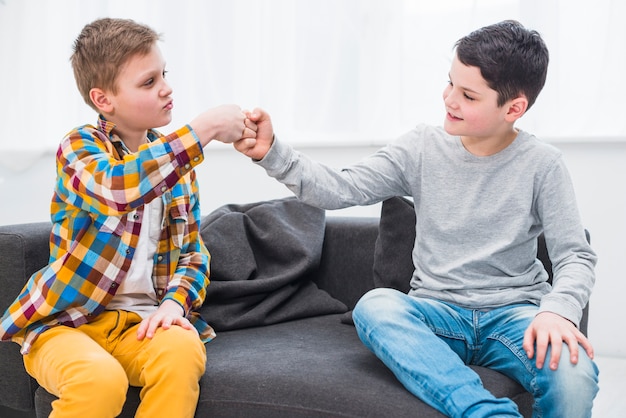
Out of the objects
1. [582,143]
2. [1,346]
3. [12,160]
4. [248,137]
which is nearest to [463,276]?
[248,137]

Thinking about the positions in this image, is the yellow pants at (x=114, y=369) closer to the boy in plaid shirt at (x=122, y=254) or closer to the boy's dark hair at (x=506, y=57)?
the boy in plaid shirt at (x=122, y=254)

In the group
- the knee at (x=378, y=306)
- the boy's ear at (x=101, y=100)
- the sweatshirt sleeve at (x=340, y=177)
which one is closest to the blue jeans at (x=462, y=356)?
the knee at (x=378, y=306)

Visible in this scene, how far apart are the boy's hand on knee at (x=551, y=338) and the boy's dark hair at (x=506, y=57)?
493 mm

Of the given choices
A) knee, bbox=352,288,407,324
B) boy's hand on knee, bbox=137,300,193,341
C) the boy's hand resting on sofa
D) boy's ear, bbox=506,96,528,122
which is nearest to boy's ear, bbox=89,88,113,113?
the boy's hand resting on sofa

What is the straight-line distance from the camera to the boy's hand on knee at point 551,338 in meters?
1.27

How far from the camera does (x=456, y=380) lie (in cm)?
123

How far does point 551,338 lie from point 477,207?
0.37 metres

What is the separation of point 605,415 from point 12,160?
9.45 ft

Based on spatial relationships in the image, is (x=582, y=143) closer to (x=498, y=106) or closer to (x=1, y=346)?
(x=498, y=106)

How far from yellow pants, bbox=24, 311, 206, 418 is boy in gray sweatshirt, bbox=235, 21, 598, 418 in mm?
356

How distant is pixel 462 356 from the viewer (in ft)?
4.82

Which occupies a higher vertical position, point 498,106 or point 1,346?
point 498,106

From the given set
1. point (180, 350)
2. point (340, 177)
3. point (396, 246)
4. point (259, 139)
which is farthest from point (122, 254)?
point (396, 246)

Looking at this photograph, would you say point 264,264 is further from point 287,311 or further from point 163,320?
point 163,320
